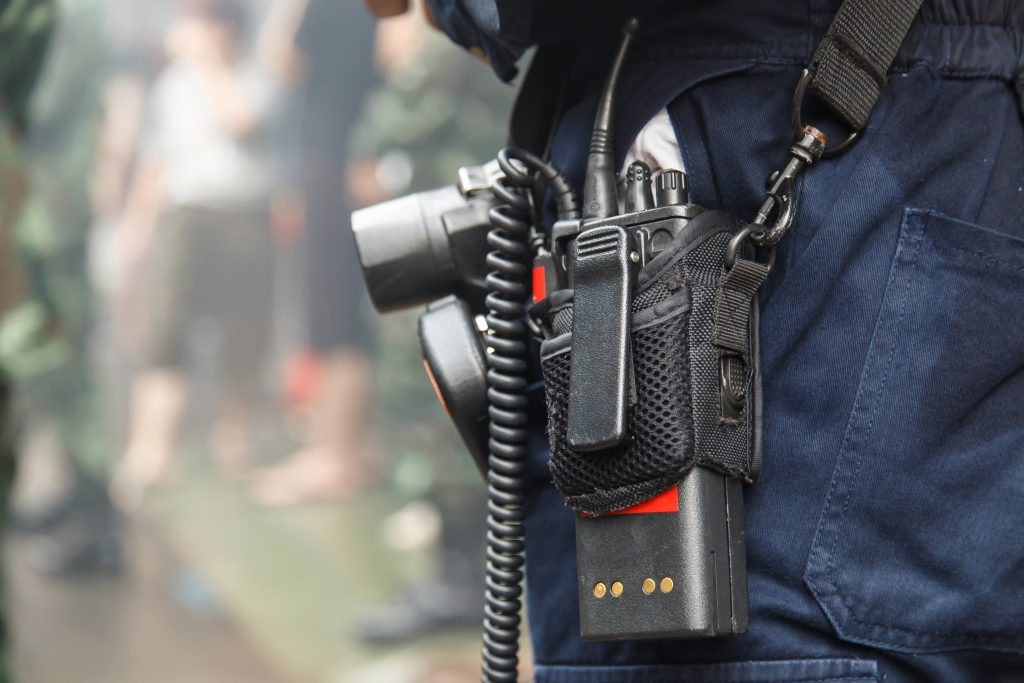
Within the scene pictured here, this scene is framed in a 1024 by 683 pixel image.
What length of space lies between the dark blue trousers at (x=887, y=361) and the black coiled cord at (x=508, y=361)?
18 centimetres

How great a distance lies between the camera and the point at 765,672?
0.91 metres

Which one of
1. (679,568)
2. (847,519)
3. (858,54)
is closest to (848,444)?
(847,519)

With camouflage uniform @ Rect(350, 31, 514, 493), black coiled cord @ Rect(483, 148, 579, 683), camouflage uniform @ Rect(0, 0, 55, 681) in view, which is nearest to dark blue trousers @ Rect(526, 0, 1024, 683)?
black coiled cord @ Rect(483, 148, 579, 683)

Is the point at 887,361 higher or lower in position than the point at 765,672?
higher

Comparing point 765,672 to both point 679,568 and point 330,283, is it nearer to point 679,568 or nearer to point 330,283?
point 679,568

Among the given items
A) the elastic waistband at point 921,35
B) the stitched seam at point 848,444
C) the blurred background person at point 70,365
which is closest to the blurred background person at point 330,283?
the blurred background person at point 70,365

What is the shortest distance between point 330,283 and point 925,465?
4.08 metres

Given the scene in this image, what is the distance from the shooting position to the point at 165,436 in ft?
17.2

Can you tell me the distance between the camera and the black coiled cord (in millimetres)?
1086

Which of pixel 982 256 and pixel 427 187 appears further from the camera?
pixel 427 187

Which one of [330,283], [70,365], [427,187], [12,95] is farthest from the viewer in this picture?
[330,283]

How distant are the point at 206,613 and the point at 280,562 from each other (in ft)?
1.15

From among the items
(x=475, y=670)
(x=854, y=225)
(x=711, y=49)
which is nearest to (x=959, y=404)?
(x=854, y=225)

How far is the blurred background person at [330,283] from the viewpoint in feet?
15.1
